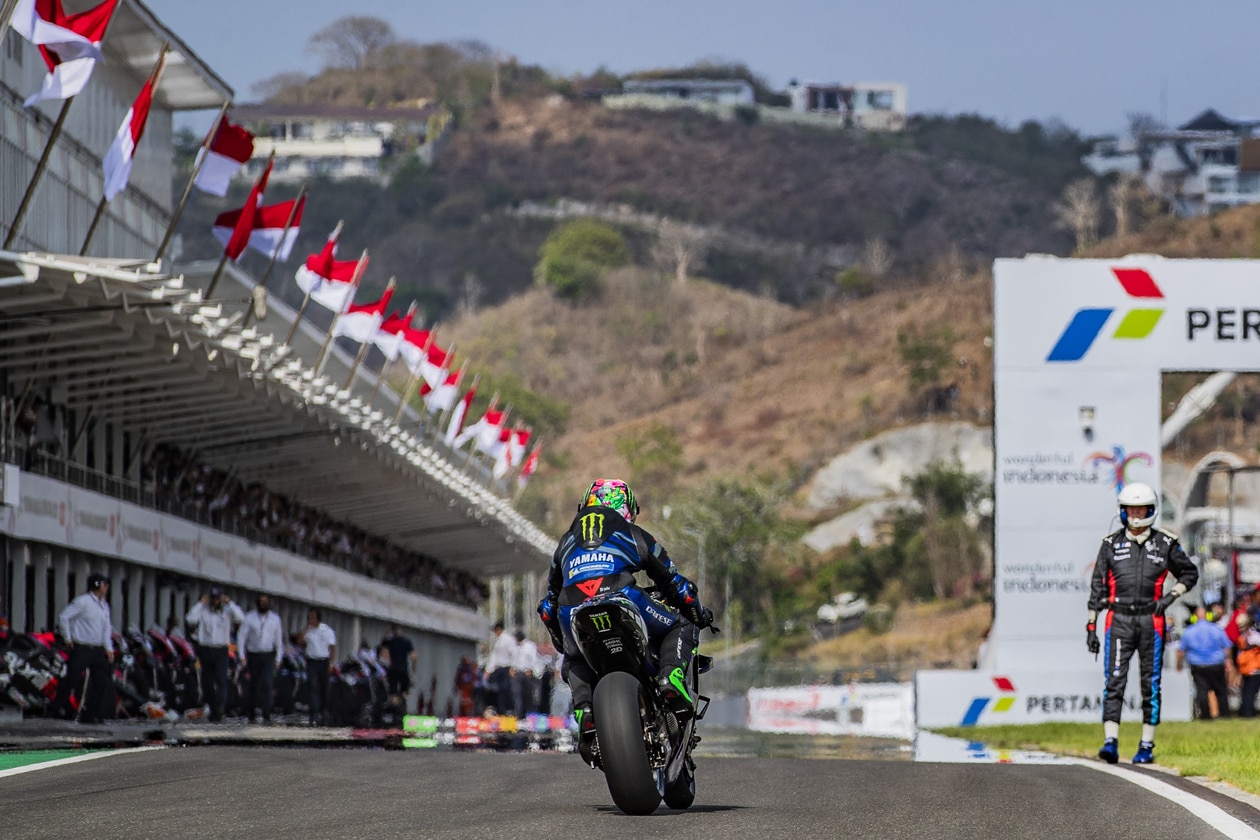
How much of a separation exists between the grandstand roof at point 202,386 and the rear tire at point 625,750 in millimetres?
12391

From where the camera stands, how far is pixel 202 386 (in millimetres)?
28594

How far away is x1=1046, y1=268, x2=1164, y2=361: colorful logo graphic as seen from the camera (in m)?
25.4

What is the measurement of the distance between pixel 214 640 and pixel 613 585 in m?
16.0

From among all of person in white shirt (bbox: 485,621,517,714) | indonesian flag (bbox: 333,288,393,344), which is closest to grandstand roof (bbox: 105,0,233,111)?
indonesian flag (bbox: 333,288,393,344)

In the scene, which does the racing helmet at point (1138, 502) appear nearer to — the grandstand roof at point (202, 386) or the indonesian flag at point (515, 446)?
the grandstand roof at point (202, 386)

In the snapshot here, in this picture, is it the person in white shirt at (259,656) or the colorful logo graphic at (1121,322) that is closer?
the colorful logo graphic at (1121,322)

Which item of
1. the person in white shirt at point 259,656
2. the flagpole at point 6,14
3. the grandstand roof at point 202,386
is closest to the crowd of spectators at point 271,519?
the grandstand roof at point 202,386

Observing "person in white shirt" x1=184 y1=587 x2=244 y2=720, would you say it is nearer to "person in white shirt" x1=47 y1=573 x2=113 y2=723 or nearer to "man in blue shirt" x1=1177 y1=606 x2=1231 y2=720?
"person in white shirt" x1=47 y1=573 x2=113 y2=723

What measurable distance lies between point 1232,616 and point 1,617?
16736 millimetres

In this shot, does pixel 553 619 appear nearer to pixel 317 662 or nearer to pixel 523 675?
pixel 317 662

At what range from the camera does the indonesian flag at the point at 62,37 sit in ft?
67.8

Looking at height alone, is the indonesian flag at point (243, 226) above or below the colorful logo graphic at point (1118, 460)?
above

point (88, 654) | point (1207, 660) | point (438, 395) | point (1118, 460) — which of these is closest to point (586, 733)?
point (88, 654)

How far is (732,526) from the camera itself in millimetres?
109500
